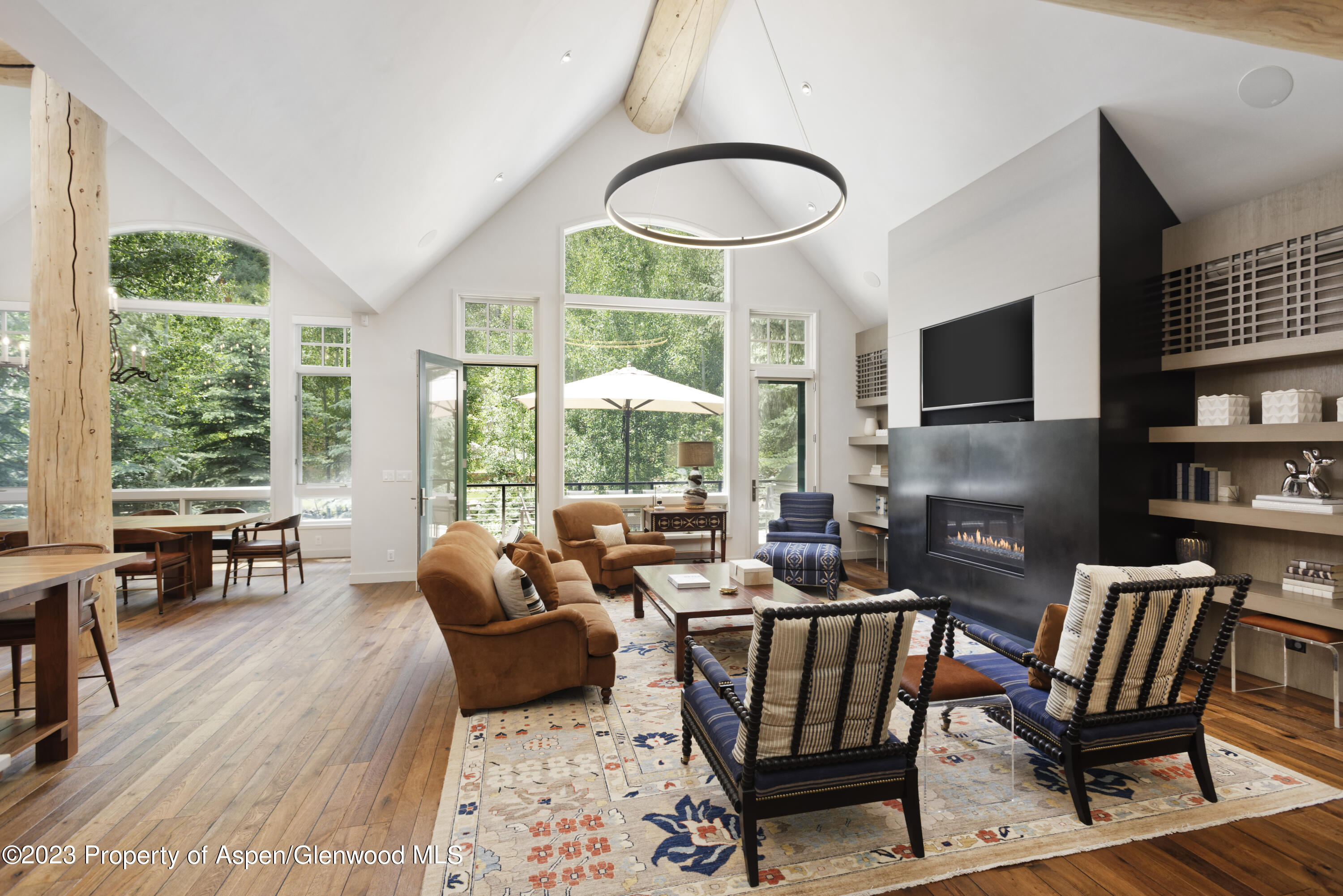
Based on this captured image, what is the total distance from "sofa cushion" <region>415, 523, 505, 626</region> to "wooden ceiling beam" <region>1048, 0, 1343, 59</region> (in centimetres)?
301

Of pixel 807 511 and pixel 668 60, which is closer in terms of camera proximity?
pixel 668 60

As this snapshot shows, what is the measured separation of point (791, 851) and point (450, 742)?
1.63 metres

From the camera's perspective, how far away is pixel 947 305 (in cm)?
499

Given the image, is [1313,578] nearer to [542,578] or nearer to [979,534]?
[979,534]

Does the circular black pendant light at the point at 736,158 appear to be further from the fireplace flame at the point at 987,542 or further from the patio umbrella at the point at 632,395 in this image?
the fireplace flame at the point at 987,542

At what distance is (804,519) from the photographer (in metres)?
6.56

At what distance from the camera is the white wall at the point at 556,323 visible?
6188 millimetres

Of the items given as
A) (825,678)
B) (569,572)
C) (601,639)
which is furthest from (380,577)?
(825,678)

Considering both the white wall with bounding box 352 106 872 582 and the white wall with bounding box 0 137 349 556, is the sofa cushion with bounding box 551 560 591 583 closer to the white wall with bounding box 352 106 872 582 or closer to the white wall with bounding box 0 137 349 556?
the white wall with bounding box 352 106 872 582

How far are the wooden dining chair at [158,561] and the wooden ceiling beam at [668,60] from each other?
587 centimetres

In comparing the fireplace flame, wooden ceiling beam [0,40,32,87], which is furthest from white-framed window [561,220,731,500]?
wooden ceiling beam [0,40,32,87]

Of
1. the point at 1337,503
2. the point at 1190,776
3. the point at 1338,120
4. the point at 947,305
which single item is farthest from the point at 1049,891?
the point at 947,305

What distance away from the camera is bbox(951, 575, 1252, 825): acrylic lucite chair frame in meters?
2.09

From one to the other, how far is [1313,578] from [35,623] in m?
6.21
